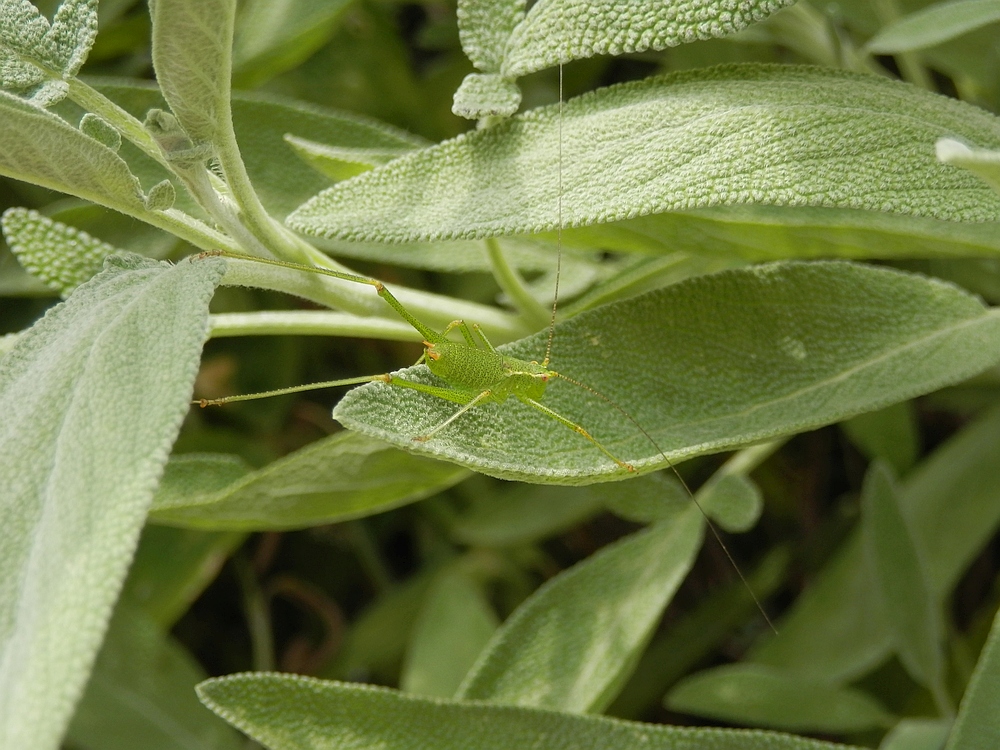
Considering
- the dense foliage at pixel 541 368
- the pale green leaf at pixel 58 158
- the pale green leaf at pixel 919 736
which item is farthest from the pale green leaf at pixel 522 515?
the pale green leaf at pixel 58 158

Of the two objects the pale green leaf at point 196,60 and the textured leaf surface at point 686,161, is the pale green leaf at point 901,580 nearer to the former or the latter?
the textured leaf surface at point 686,161

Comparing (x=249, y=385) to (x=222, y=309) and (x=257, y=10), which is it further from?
(x=257, y=10)

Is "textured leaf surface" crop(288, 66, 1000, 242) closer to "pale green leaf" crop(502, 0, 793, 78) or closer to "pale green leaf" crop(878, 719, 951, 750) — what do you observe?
"pale green leaf" crop(502, 0, 793, 78)

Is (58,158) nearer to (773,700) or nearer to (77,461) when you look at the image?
(77,461)

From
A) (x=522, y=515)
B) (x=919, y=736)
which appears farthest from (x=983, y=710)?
(x=522, y=515)

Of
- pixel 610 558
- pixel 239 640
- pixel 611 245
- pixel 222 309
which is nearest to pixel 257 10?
pixel 222 309

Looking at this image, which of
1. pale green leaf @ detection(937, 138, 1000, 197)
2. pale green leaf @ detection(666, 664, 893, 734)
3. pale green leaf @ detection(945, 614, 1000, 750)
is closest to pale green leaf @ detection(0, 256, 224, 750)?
pale green leaf @ detection(937, 138, 1000, 197)
